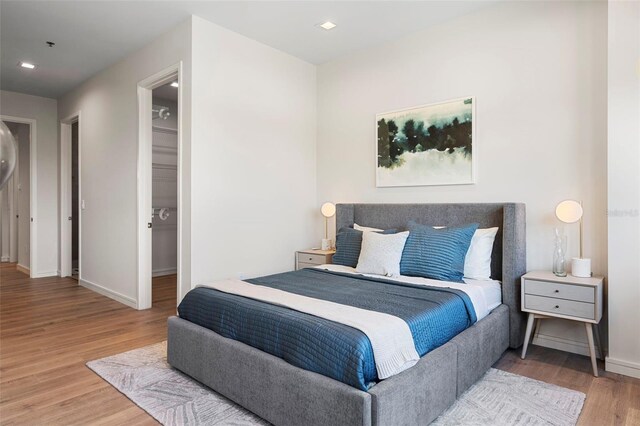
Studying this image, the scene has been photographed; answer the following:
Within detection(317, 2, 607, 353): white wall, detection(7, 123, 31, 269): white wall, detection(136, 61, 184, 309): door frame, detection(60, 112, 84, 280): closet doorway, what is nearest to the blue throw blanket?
detection(317, 2, 607, 353): white wall

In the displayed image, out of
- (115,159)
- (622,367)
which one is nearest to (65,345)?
(115,159)

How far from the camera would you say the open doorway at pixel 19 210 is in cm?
645

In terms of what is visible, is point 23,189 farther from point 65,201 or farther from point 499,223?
point 499,223

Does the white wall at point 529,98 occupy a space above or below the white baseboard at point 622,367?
above

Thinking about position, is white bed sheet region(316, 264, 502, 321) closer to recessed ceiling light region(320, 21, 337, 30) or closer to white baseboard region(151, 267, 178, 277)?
recessed ceiling light region(320, 21, 337, 30)

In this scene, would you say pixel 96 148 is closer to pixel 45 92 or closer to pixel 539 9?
pixel 45 92

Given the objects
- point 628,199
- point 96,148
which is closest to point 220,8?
point 96,148

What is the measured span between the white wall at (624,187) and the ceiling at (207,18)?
41.7 inches

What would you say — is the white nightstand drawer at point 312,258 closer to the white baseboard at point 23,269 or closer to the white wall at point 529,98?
the white wall at point 529,98

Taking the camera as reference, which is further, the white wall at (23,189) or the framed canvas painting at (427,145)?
the white wall at (23,189)

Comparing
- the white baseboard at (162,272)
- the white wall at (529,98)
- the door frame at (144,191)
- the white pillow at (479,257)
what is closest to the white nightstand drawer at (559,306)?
the white pillow at (479,257)

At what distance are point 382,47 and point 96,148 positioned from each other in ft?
12.2

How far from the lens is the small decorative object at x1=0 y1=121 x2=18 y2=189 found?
0.85 metres

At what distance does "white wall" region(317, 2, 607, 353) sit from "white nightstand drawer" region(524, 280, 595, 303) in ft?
1.41
